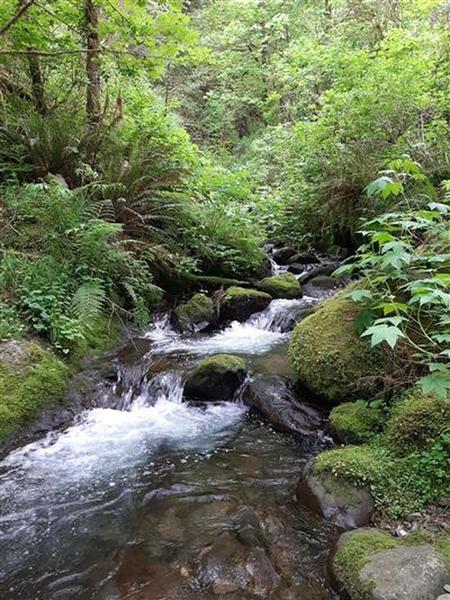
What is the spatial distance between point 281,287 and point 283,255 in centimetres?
275

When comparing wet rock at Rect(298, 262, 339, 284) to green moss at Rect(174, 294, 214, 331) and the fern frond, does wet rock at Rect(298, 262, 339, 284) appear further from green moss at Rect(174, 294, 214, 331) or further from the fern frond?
the fern frond

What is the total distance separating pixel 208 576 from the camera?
2.71 meters

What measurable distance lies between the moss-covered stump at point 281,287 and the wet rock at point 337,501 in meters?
5.31

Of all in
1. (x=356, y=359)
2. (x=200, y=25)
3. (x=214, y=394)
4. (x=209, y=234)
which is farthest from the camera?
(x=200, y=25)

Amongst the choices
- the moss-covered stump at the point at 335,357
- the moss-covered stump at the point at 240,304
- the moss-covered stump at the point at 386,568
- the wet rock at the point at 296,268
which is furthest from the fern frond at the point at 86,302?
the wet rock at the point at 296,268

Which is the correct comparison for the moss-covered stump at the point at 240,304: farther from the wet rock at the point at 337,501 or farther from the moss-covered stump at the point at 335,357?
the wet rock at the point at 337,501

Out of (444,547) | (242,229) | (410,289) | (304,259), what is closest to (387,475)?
(444,547)

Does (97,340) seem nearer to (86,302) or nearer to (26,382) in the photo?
(86,302)

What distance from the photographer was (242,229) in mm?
8992

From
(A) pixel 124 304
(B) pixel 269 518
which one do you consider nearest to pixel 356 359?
(B) pixel 269 518

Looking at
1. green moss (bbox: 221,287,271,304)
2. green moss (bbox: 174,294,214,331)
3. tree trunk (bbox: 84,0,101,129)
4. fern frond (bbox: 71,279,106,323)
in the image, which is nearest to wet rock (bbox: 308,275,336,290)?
green moss (bbox: 221,287,271,304)

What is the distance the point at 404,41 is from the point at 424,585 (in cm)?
1144

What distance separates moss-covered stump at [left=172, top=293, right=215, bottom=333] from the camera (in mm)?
7168

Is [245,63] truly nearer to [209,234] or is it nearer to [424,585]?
[209,234]
